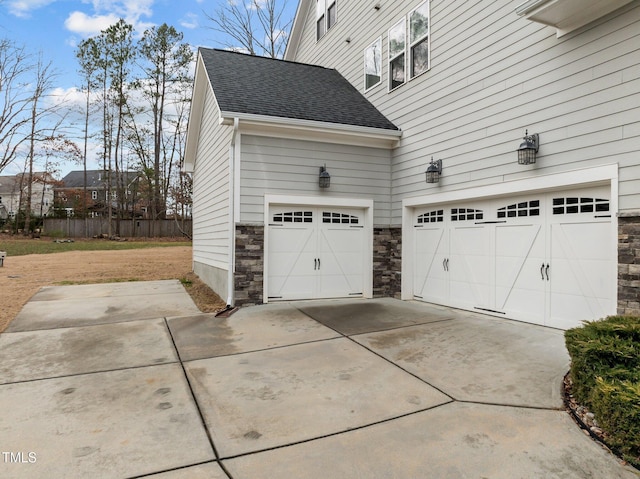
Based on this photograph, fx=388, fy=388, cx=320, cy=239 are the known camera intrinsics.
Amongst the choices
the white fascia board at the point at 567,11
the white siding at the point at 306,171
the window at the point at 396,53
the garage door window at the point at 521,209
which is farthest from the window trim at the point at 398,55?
the garage door window at the point at 521,209

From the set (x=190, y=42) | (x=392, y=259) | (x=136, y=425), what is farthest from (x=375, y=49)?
(x=190, y=42)

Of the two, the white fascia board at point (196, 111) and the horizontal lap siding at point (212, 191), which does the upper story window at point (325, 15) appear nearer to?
the white fascia board at point (196, 111)

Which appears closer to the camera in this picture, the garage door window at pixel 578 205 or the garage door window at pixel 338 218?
the garage door window at pixel 578 205

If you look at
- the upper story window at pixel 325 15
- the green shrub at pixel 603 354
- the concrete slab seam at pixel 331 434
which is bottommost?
the concrete slab seam at pixel 331 434

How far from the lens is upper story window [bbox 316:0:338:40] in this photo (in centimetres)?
1130

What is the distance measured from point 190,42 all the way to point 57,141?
1246cm

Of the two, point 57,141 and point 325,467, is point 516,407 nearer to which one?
point 325,467

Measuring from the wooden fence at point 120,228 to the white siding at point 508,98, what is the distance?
2496 cm

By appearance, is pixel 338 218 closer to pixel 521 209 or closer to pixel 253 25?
pixel 521 209

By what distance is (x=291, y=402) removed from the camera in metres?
3.35

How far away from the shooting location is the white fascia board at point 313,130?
7023 mm

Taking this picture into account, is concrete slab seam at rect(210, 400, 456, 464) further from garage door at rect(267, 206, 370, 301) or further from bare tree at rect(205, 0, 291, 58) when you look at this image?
bare tree at rect(205, 0, 291, 58)

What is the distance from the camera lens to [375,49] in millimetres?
9227

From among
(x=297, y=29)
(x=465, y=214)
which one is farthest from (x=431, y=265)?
(x=297, y=29)
